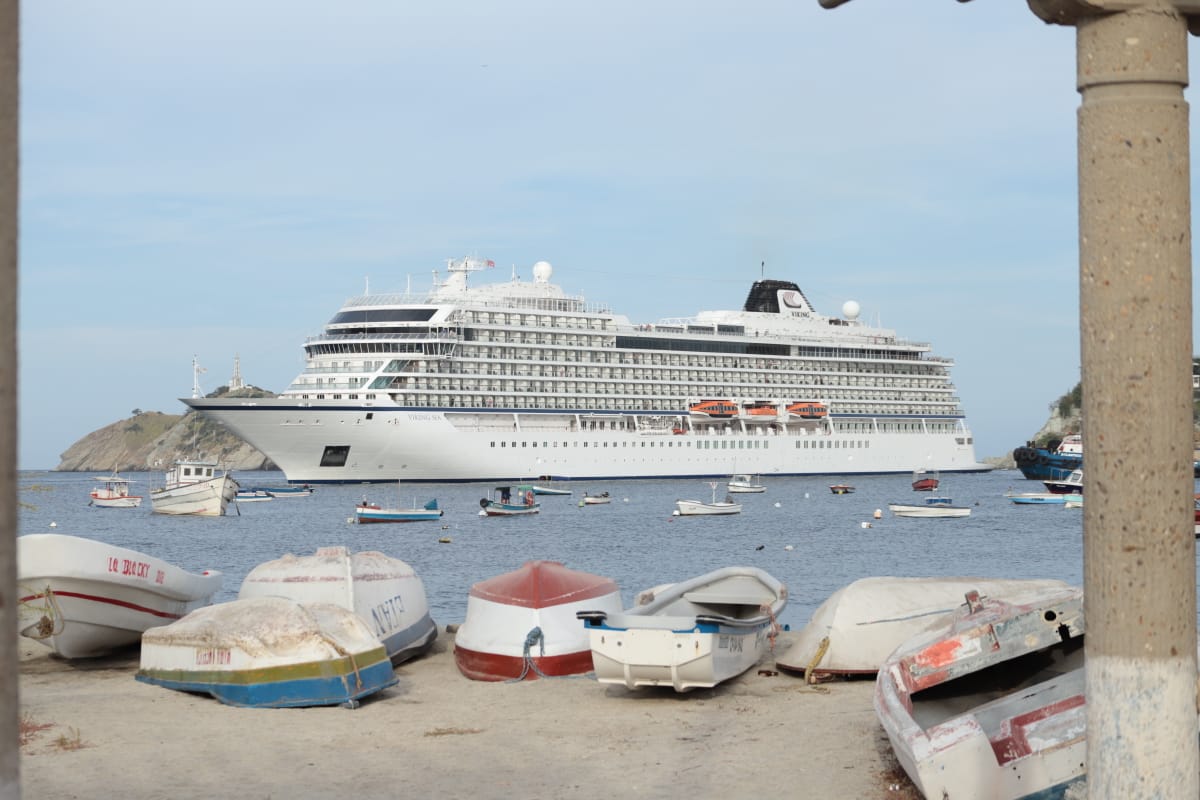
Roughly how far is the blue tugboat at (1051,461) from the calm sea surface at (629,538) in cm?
1301

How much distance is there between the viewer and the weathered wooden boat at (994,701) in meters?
7.48

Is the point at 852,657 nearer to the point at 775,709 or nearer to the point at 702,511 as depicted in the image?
the point at 775,709

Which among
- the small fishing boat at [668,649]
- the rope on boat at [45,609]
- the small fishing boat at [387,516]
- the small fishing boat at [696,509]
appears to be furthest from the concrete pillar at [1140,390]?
the small fishing boat at [696,509]

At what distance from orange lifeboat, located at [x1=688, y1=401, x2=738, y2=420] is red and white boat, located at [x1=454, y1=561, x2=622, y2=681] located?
2897 inches

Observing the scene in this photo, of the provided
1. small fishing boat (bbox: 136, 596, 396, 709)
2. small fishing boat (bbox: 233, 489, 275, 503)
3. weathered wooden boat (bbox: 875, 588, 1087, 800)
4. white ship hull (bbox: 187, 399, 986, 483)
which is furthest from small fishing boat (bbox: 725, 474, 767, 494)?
weathered wooden boat (bbox: 875, 588, 1087, 800)

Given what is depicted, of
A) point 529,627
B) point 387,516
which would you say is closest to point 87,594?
point 529,627

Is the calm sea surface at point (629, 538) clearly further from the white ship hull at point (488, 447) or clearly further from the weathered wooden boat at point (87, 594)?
the weathered wooden boat at point (87, 594)

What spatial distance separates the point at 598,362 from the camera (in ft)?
282

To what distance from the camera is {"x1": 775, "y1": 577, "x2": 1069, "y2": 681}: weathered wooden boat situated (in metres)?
12.9

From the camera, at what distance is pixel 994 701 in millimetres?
9398

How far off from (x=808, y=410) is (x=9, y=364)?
91826 mm

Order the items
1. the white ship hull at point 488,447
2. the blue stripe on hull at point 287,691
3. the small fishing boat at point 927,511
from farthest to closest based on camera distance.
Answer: the white ship hull at point 488,447, the small fishing boat at point 927,511, the blue stripe on hull at point 287,691

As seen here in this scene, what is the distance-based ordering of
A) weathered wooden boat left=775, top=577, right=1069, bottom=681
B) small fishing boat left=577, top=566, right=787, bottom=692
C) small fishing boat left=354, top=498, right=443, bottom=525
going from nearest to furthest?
small fishing boat left=577, top=566, right=787, bottom=692 → weathered wooden boat left=775, top=577, right=1069, bottom=681 → small fishing boat left=354, top=498, right=443, bottom=525

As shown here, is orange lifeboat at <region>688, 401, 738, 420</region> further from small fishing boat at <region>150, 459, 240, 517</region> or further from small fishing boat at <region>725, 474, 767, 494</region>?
small fishing boat at <region>150, 459, 240, 517</region>
